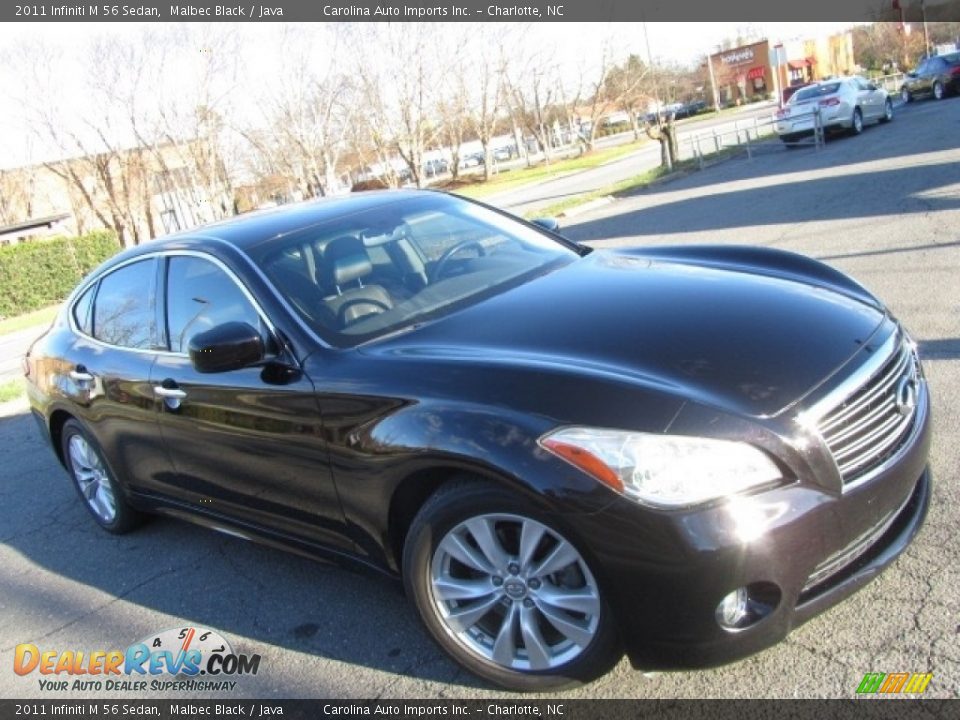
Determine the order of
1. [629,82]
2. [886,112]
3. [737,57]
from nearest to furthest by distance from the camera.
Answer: [886,112] → [629,82] → [737,57]

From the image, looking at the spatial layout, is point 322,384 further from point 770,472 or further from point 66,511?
point 66,511

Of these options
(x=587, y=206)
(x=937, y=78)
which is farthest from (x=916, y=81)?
(x=587, y=206)

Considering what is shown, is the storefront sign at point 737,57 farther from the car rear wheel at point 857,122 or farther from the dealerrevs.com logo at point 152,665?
the dealerrevs.com logo at point 152,665

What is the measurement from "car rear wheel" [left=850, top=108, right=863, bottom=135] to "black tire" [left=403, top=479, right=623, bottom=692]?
23.2 m

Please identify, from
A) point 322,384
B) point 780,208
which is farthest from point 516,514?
point 780,208

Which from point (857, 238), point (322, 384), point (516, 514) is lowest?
point (857, 238)

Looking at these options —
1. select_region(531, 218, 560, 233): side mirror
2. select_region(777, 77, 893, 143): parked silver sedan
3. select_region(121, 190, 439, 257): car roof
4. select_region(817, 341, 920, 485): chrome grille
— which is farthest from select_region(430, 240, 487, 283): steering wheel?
select_region(777, 77, 893, 143): parked silver sedan

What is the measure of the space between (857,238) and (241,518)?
25.2ft

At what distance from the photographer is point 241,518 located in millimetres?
3695

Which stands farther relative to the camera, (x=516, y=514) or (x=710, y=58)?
(x=710, y=58)

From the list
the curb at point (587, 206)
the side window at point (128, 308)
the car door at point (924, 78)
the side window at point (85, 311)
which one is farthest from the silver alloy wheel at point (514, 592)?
the car door at point (924, 78)

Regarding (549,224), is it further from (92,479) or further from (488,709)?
(92,479)

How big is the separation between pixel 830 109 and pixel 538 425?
22610mm

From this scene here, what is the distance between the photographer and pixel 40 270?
26.5 meters
